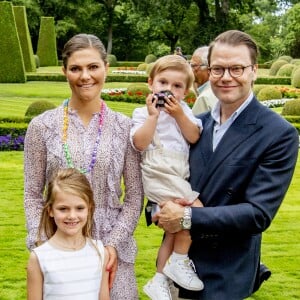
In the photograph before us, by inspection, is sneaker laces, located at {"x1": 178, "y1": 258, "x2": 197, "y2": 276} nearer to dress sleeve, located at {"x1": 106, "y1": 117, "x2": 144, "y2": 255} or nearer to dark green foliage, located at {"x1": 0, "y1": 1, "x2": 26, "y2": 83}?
dress sleeve, located at {"x1": 106, "y1": 117, "x2": 144, "y2": 255}

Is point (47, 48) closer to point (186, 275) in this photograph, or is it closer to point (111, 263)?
point (111, 263)

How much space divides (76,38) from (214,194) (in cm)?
77

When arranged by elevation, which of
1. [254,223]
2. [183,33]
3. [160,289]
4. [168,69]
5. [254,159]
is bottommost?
[183,33]

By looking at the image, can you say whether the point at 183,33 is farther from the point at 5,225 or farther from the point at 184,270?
the point at 184,270

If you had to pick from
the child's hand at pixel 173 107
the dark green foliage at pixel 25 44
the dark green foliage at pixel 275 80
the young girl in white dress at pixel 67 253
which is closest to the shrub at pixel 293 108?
the dark green foliage at pixel 275 80

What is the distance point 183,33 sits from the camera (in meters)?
42.8

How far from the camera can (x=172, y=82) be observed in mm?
2732

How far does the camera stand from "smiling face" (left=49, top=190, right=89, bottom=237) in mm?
2508

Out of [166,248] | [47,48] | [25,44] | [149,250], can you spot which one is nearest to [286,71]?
[25,44]

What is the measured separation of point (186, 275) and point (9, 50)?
19.4 metres

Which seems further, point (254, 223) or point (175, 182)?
point (175, 182)

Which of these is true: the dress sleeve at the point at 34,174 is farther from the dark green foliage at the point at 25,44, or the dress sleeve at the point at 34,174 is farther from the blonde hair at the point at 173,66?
the dark green foliage at the point at 25,44

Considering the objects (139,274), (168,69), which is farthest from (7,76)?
(168,69)

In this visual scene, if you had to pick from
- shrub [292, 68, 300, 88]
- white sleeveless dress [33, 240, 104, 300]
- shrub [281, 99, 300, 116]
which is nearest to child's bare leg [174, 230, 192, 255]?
white sleeveless dress [33, 240, 104, 300]
